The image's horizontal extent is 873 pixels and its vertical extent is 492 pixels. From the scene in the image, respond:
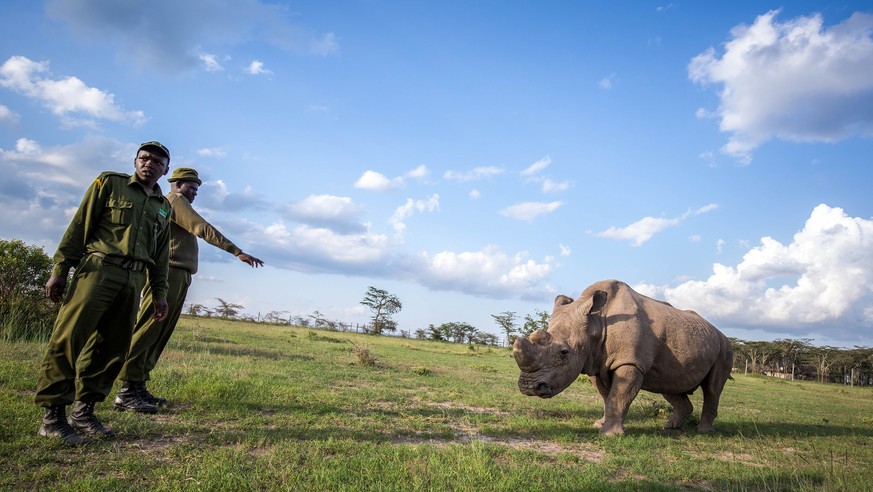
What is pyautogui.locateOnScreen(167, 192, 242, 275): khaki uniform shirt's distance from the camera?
5773mm

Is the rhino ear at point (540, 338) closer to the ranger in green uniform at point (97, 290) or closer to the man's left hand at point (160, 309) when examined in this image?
the man's left hand at point (160, 309)

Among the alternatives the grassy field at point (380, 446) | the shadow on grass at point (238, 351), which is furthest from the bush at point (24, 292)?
the shadow on grass at point (238, 351)

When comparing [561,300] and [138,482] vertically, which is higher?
[561,300]

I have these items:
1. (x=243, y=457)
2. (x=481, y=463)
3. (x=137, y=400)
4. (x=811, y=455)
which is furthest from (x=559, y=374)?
(x=137, y=400)

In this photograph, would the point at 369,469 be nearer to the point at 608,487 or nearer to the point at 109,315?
the point at 608,487

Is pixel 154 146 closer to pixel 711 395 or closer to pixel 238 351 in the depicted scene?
pixel 711 395

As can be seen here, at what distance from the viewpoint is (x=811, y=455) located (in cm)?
587

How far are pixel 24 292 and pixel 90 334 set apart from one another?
9.77 meters

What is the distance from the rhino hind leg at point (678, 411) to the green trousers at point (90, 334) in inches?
273

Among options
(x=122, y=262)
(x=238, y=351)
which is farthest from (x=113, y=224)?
(x=238, y=351)

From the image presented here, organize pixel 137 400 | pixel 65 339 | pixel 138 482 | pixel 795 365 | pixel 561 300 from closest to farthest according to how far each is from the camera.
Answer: pixel 138 482 < pixel 65 339 < pixel 137 400 < pixel 561 300 < pixel 795 365

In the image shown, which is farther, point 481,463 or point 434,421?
point 434,421

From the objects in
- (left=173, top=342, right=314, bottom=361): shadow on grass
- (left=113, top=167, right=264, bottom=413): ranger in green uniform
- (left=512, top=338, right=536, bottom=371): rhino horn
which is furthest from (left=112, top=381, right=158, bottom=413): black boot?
(left=173, top=342, right=314, bottom=361): shadow on grass

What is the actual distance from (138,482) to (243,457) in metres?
0.78
